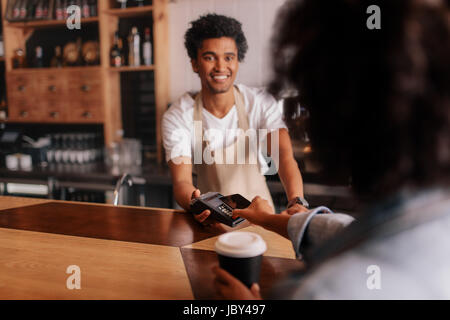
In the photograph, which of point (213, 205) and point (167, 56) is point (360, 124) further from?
point (167, 56)

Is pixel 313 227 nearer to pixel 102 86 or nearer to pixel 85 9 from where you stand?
pixel 102 86

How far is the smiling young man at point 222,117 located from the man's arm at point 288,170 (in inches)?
0.9

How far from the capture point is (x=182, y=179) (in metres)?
1.88

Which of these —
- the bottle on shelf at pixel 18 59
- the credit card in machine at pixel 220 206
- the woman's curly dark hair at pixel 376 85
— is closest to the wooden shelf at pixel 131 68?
the bottle on shelf at pixel 18 59

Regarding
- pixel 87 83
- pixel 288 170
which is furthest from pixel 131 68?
pixel 288 170

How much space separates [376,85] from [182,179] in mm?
1419

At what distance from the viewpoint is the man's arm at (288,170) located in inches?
72.7

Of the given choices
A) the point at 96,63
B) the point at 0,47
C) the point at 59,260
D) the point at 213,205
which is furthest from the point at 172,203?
the point at 0,47

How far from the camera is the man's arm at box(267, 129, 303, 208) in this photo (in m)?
1.85

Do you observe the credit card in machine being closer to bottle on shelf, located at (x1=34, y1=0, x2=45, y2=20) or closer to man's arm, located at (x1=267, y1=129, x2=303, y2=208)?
man's arm, located at (x1=267, y1=129, x2=303, y2=208)

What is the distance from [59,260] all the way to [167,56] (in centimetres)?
236

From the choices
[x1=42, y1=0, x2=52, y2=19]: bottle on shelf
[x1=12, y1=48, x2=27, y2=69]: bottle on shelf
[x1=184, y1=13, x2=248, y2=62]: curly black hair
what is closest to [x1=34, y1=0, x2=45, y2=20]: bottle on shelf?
[x1=42, y1=0, x2=52, y2=19]: bottle on shelf

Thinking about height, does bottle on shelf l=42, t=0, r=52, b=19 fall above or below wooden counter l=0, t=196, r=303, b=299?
above

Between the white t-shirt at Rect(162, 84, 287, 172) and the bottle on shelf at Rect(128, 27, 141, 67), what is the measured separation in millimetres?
1224
